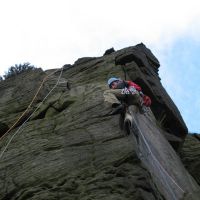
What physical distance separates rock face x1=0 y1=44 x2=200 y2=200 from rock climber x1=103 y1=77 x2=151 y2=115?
38 centimetres

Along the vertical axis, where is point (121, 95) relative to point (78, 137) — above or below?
above

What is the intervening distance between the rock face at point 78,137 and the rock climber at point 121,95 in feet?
1.26

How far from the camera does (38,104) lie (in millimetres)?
19406

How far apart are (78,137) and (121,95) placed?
2258 millimetres

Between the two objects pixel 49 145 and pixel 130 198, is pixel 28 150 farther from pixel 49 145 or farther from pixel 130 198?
pixel 130 198

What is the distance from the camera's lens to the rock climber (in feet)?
50.6

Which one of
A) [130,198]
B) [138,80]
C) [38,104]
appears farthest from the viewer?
[138,80]

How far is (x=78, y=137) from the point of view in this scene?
47.5ft

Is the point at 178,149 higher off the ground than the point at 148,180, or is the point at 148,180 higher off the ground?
the point at 178,149

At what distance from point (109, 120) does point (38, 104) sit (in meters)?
5.10

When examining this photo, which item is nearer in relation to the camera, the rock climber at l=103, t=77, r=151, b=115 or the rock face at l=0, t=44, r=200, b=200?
the rock face at l=0, t=44, r=200, b=200

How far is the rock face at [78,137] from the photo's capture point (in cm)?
1172

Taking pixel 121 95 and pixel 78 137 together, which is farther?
pixel 121 95

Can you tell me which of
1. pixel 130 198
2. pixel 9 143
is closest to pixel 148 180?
pixel 130 198
